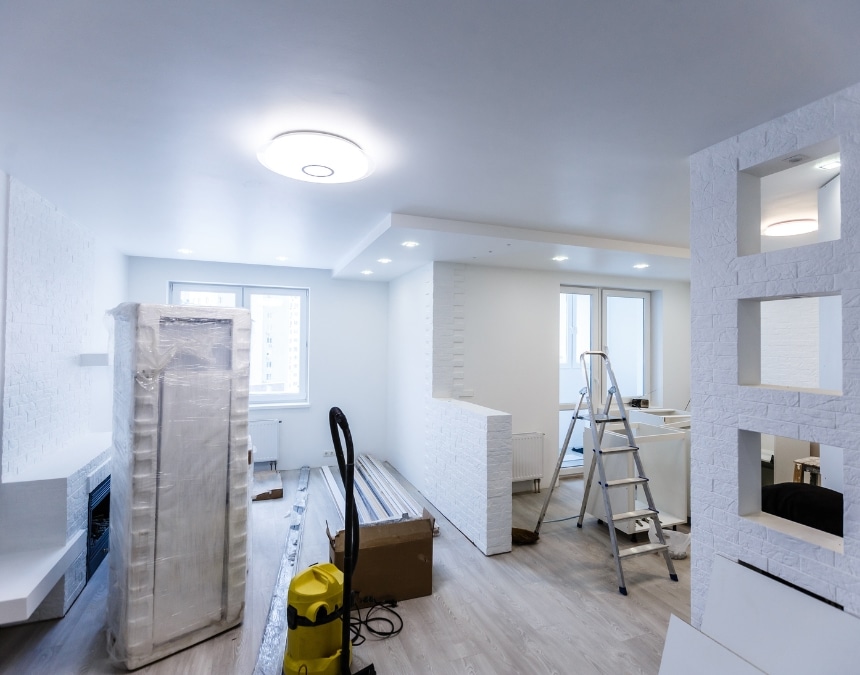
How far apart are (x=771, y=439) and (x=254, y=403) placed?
18.1 ft

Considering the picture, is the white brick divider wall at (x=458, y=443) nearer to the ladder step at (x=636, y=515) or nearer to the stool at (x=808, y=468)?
the ladder step at (x=636, y=515)

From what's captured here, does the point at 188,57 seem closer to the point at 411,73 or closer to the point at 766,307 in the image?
the point at 411,73

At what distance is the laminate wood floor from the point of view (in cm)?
220

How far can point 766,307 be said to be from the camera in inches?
195

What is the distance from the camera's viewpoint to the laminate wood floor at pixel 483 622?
2195mm

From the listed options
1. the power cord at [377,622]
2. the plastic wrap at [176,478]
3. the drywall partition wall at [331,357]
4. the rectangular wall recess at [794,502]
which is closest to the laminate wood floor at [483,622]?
the power cord at [377,622]

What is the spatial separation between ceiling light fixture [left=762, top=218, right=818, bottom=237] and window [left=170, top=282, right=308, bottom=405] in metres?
4.61

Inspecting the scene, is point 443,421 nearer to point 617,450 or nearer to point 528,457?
point 528,457

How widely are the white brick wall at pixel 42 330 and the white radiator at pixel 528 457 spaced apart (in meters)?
3.77

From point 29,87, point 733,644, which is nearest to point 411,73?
point 29,87

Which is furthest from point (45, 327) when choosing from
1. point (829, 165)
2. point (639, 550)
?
point (829, 165)

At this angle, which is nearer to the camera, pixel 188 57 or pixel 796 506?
pixel 188 57

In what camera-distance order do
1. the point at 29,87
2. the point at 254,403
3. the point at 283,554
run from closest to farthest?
1. the point at 29,87
2. the point at 283,554
3. the point at 254,403

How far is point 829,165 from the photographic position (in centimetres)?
223
